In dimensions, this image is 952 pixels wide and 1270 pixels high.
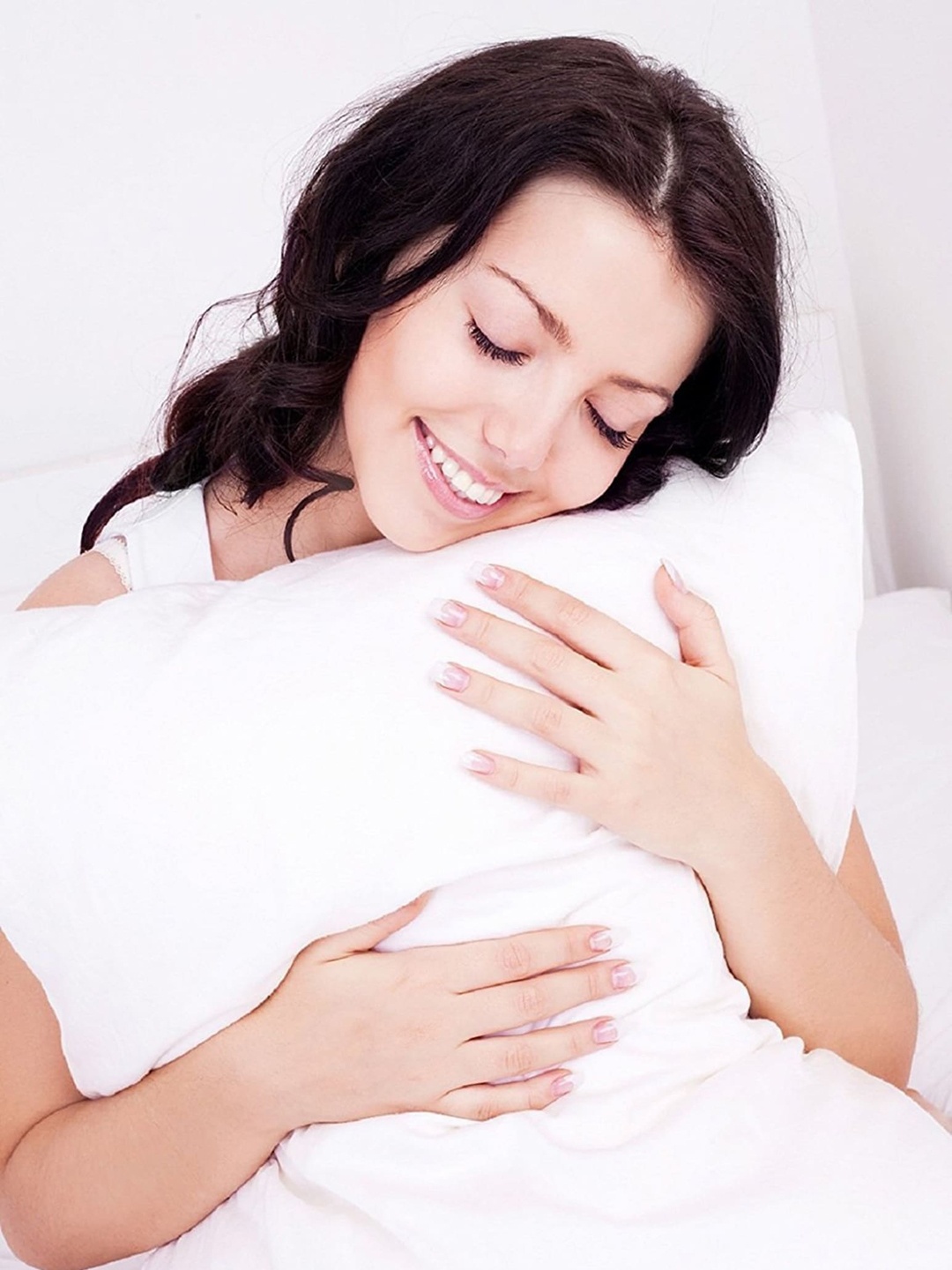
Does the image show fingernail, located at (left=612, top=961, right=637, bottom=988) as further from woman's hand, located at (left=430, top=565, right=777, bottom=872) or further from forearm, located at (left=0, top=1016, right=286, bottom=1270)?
forearm, located at (left=0, top=1016, right=286, bottom=1270)

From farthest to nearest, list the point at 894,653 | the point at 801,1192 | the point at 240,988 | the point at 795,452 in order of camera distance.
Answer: the point at 894,653 < the point at 795,452 < the point at 240,988 < the point at 801,1192

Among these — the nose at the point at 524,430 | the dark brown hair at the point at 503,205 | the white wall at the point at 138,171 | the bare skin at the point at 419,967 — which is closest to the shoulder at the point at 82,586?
the bare skin at the point at 419,967

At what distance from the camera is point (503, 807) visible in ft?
2.93

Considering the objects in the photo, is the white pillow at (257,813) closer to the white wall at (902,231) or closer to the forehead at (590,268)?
the forehead at (590,268)

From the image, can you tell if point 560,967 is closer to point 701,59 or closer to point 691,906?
point 691,906

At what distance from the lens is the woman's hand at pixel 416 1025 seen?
34.5 inches

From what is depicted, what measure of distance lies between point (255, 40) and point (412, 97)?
1.12m

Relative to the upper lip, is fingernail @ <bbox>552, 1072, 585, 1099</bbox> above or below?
below

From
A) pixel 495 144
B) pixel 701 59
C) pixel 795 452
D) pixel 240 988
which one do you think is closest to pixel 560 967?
pixel 240 988

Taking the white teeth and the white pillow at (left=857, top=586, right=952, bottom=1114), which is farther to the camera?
the white pillow at (left=857, top=586, right=952, bottom=1114)

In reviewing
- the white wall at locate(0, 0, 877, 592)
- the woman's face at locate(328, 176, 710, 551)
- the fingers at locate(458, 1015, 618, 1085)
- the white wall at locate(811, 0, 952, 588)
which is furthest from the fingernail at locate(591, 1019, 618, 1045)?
the white wall at locate(811, 0, 952, 588)

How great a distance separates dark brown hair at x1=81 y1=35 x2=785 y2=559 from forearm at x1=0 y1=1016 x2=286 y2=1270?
0.54 metres

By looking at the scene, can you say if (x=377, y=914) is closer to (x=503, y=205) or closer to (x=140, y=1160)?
(x=140, y=1160)

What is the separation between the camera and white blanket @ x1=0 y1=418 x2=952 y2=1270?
0.79 metres
